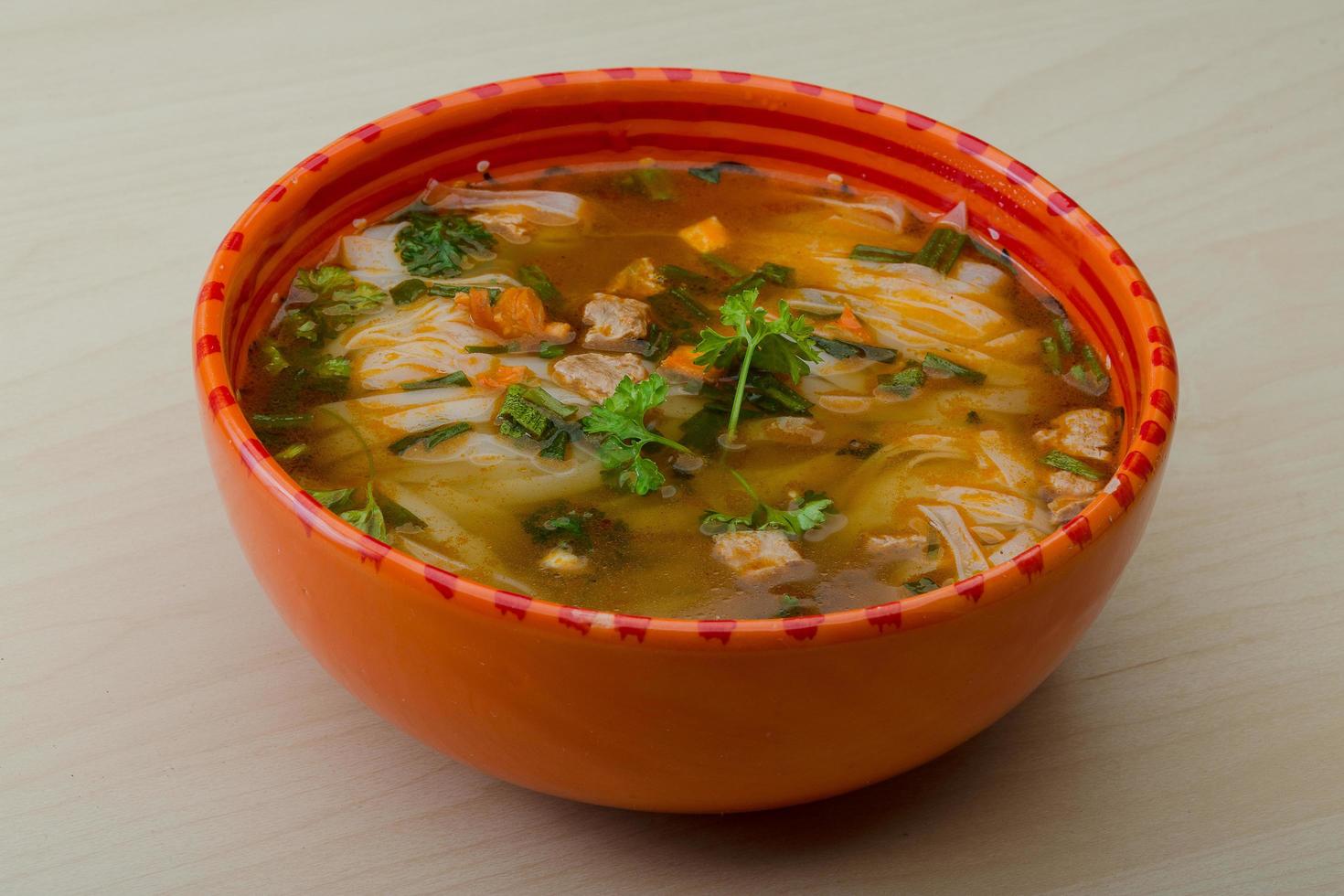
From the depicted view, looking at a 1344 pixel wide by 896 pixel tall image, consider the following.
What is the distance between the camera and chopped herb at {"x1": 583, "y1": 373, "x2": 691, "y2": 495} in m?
3.06

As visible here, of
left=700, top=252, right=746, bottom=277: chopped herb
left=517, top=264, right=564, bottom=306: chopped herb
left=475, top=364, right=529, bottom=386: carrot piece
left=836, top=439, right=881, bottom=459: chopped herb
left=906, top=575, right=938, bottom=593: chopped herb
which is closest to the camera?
left=906, top=575, right=938, bottom=593: chopped herb

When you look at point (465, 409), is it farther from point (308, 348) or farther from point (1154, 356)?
point (1154, 356)

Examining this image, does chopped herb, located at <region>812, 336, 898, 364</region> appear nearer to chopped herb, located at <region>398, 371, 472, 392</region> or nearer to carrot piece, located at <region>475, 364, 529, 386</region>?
carrot piece, located at <region>475, 364, 529, 386</region>

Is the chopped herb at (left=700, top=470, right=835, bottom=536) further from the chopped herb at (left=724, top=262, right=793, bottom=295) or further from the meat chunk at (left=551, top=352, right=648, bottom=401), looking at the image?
the chopped herb at (left=724, top=262, right=793, bottom=295)

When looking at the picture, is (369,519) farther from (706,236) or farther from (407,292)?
(706,236)

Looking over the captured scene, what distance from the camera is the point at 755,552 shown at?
114 inches

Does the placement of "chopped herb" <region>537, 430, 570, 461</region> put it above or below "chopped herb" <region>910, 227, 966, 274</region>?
below

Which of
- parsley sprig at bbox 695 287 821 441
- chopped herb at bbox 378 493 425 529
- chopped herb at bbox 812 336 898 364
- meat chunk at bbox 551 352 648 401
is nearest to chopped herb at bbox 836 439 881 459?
parsley sprig at bbox 695 287 821 441

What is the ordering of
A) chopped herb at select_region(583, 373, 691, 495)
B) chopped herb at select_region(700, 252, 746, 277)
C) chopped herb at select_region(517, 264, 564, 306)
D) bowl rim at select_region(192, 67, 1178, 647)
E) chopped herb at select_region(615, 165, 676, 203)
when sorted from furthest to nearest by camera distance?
chopped herb at select_region(615, 165, 676, 203), chopped herb at select_region(700, 252, 746, 277), chopped herb at select_region(517, 264, 564, 306), chopped herb at select_region(583, 373, 691, 495), bowl rim at select_region(192, 67, 1178, 647)

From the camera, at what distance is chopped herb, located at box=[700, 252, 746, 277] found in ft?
11.8

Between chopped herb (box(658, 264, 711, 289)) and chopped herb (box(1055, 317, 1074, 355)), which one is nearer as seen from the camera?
chopped herb (box(1055, 317, 1074, 355))

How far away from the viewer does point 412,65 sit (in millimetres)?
4910

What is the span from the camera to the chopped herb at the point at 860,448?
3.16m

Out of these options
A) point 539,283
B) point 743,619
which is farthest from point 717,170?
point 743,619
